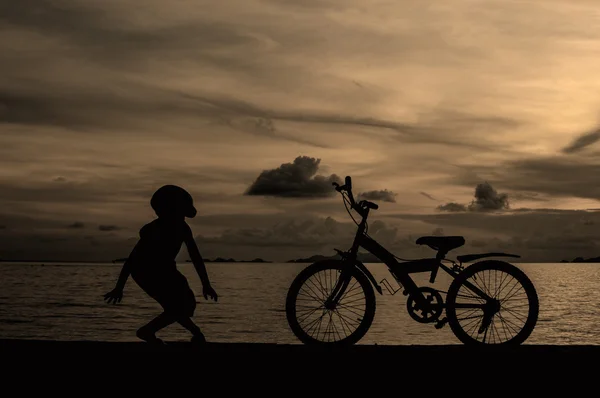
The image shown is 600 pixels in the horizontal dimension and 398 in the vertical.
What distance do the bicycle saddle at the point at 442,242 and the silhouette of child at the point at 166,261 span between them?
9.07 feet

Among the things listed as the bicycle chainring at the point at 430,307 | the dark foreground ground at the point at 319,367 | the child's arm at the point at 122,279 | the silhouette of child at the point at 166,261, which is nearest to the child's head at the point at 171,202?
the silhouette of child at the point at 166,261

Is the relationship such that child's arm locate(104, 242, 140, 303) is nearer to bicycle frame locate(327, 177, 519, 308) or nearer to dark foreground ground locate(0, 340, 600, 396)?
dark foreground ground locate(0, 340, 600, 396)

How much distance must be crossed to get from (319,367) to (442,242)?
10.1ft

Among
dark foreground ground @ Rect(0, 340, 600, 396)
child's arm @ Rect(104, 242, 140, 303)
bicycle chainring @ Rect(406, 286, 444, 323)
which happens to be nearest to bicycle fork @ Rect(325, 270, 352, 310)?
bicycle chainring @ Rect(406, 286, 444, 323)

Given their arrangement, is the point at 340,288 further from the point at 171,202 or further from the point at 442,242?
the point at 171,202

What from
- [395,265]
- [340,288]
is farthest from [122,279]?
[395,265]

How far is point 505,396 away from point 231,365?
2.29m

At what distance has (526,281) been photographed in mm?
8695

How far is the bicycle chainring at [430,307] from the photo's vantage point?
336 inches

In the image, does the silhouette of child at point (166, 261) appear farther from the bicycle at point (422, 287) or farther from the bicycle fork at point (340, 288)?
the bicycle fork at point (340, 288)

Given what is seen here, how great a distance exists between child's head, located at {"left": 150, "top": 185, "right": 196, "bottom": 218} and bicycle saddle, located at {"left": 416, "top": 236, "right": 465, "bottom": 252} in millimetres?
2868

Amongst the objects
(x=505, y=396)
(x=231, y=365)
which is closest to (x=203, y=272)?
(x=231, y=365)

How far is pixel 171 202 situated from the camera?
24.9 ft

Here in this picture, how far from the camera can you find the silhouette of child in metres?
7.47
